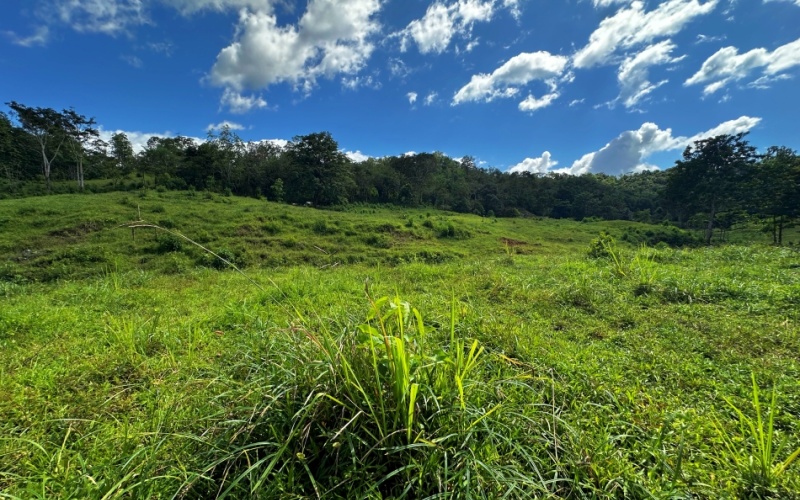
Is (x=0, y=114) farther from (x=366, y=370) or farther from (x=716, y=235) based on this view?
(x=716, y=235)

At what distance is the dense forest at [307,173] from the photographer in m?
29.8

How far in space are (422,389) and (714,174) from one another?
48398mm

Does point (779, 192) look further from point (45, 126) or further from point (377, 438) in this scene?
point (45, 126)

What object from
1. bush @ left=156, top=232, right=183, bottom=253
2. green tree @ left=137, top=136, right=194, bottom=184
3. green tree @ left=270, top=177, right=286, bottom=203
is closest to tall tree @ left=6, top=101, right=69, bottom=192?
green tree @ left=137, top=136, right=194, bottom=184

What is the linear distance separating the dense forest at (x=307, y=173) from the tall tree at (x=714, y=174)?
96 mm

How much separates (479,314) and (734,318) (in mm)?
3198

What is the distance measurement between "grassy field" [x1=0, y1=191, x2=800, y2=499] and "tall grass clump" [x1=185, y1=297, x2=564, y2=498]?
0.04 ft

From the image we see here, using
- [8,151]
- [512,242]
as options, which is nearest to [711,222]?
[512,242]

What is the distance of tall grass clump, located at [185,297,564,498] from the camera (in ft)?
5.22

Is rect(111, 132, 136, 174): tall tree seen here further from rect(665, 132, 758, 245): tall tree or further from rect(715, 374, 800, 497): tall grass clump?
rect(665, 132, 758, 245): tall tree

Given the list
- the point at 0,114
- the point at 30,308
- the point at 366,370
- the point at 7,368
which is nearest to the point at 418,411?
the point at 366,370

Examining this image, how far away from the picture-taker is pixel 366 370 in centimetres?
187

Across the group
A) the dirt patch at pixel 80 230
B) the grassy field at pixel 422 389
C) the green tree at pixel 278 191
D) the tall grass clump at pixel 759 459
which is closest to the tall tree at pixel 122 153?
the green tree at pixel 278 191

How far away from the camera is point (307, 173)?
36.6m
